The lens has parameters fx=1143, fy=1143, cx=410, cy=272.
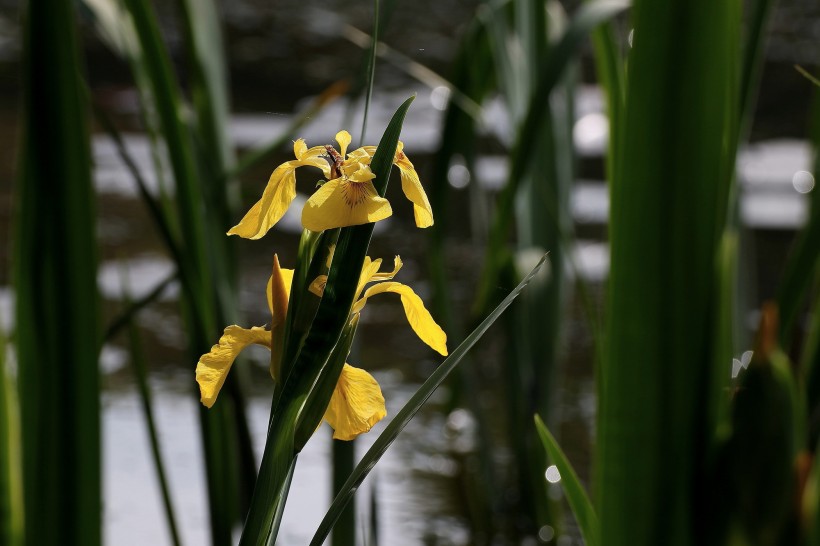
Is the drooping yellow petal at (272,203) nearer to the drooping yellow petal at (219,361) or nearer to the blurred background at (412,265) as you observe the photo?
the drooping yellow petal at (219,361)

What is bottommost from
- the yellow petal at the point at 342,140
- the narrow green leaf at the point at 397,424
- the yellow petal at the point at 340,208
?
the narrow green leaf at the point at 397,424

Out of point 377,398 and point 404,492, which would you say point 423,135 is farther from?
point 377,398

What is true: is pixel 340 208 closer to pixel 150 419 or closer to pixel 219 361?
pixel 219 361

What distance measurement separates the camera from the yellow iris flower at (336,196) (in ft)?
0.83

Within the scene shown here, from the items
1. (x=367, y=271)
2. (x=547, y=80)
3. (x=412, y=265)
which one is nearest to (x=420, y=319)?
(x=367, y=271)

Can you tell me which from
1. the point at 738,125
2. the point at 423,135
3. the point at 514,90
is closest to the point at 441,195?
the point at 514,90

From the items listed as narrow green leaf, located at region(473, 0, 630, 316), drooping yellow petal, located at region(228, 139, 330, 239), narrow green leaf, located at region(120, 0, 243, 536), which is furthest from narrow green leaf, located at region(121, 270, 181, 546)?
drooping yellow petal, located at region(228, 139, 330, 239)

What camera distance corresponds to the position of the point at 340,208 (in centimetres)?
25

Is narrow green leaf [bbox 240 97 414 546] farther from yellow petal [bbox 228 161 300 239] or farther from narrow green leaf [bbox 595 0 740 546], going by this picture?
narrow green leaf [bbox 595 0 740 546]

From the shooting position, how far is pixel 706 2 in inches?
14.9

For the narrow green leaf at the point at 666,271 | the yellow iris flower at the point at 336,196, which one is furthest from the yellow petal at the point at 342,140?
the narrow green leaf at the point at 666,271

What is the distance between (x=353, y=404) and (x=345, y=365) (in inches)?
0.5

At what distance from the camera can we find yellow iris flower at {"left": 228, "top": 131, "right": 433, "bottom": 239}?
25 cm

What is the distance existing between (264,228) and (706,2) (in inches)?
7.4
